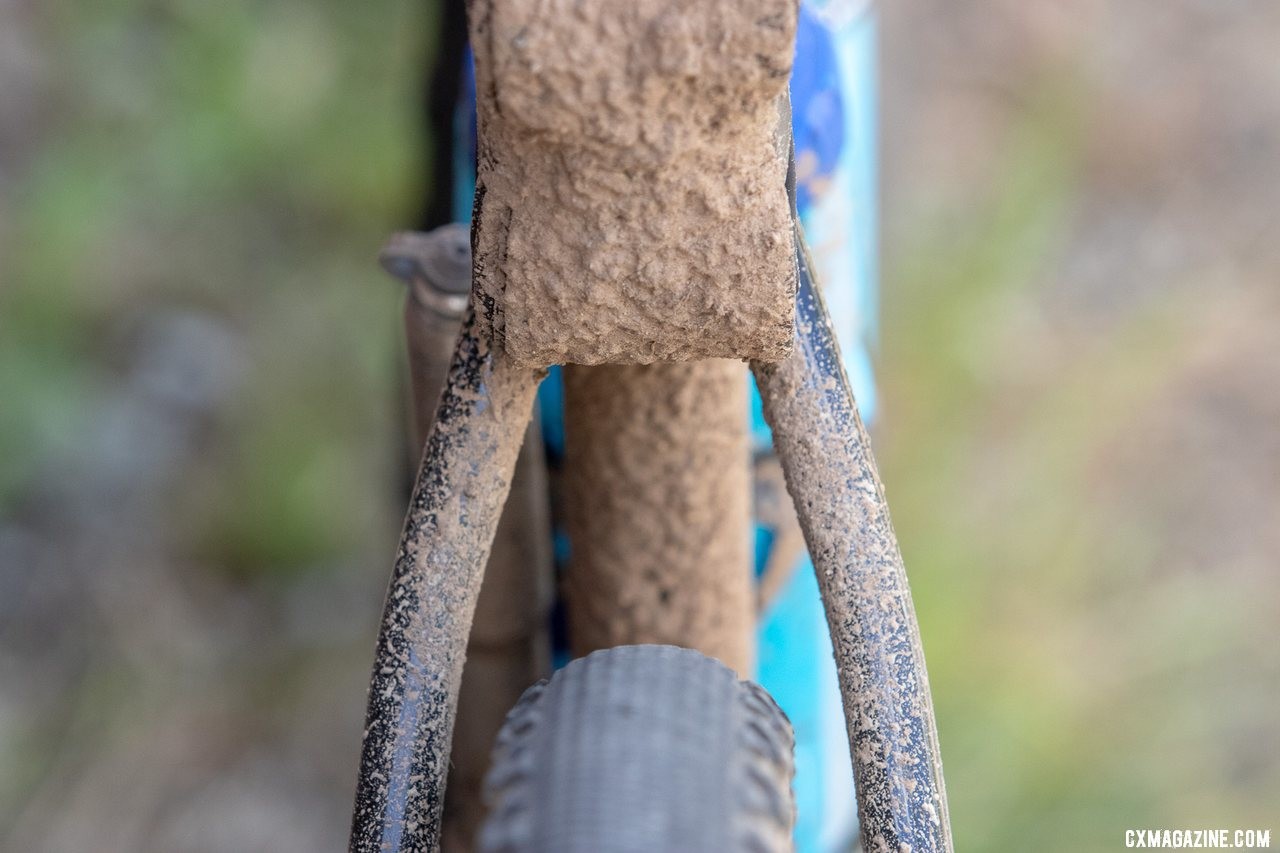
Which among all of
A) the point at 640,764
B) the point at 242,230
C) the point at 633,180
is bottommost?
the point at 640,764

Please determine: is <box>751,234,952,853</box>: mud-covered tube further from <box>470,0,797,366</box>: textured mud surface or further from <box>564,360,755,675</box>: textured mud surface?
<box>564,360,755,675</box>: textured mud surface

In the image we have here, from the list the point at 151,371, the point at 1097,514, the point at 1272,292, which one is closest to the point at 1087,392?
the point at 1097,514

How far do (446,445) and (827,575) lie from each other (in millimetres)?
181

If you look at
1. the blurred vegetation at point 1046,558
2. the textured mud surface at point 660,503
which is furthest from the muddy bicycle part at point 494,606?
the blurred vegetation at point 1046,558

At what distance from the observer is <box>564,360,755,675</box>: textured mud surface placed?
72 cm

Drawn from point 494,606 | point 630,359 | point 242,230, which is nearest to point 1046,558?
point 494,606

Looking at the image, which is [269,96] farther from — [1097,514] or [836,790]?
[1097,514]

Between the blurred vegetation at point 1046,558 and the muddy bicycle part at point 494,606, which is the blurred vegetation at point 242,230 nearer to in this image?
the muddy bicycle part at point 494,606

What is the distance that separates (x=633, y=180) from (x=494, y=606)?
0.47 metres

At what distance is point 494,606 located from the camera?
84 centimetres

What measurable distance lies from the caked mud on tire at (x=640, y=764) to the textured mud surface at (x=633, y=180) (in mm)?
135

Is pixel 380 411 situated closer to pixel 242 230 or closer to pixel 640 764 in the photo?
pixel 242 230

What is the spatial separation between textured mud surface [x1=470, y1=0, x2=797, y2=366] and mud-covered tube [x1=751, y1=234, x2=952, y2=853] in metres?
0.05

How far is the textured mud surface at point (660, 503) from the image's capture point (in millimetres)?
718
